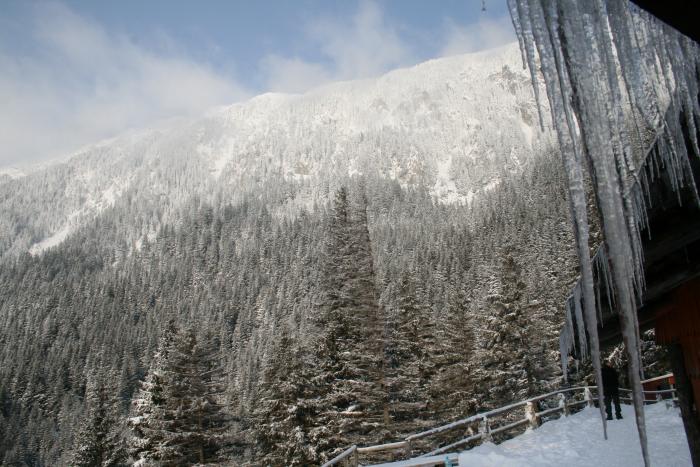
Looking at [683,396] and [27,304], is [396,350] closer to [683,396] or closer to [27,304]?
[683,396]

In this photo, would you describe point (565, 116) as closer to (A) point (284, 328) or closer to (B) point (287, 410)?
(B) point (287, 410)

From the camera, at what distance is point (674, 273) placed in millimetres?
4641

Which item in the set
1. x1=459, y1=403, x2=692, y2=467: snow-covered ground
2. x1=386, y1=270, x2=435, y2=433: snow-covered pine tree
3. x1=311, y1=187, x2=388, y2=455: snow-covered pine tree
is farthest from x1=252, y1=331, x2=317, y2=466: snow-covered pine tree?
x1=459, y1=403, x2=692, y2=467: snow-covered ground

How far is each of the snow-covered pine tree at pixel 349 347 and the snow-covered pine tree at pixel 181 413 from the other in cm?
577

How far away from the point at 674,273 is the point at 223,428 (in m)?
20.9

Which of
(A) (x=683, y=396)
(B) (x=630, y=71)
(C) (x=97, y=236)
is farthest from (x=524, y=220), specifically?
(C) (x=97, y=236)

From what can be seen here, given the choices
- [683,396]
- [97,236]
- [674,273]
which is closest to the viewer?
[674,273]

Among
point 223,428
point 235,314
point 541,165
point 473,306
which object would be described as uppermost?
point 541,165

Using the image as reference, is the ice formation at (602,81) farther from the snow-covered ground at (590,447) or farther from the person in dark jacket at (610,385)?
the person in dark jacket at (610,385)

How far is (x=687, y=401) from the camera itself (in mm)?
6602

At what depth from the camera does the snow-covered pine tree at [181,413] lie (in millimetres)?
19891

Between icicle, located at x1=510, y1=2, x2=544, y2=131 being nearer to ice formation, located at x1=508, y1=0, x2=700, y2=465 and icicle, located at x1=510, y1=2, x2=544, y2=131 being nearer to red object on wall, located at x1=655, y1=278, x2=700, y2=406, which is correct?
ice formation, located at x1=508, y1=0, x2=700, y2=465

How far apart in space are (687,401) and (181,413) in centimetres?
1892

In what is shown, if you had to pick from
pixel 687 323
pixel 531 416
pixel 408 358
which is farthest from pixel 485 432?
pixel 687 323
